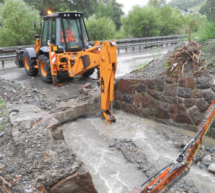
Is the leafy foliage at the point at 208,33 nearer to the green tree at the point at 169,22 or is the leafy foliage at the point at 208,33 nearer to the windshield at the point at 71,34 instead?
the windshield at the point at 71,34

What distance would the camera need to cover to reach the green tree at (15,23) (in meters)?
17.1

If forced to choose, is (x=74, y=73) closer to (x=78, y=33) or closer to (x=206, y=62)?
(x=78, y=33)

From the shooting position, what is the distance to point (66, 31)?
8.56 metres

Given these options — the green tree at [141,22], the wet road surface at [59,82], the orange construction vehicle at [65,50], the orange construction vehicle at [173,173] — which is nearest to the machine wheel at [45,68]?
the orange construction vehicle at [65,50]

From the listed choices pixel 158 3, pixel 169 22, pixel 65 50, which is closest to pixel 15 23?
pixel 65 50

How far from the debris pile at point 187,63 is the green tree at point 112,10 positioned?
103ft

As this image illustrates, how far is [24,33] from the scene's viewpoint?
17.9 m

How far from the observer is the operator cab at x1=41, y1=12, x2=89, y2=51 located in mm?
8445

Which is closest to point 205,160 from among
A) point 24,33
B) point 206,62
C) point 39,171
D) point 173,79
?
point 173,79

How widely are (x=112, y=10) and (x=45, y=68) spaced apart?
3229 centimetres

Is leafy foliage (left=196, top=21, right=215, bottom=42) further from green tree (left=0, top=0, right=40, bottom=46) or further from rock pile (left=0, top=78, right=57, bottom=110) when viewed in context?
green tree (left=0, top=0, right=40, bottom=46)

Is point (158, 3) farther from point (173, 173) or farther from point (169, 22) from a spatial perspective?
point (173, 173)

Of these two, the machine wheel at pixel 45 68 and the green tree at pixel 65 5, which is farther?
the green tree at pixel 65 5

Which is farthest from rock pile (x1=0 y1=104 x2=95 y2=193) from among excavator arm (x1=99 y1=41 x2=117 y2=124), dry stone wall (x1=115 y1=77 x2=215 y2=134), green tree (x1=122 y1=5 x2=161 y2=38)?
green tree (x1=122 y1=5 x2=161 y2=38)
